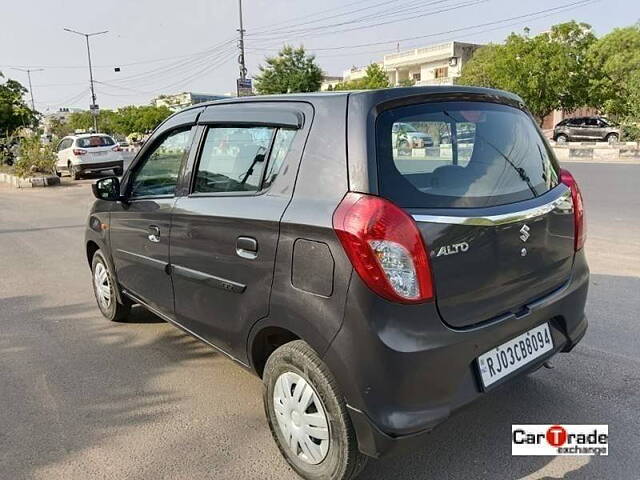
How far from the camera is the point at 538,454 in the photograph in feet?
8.80

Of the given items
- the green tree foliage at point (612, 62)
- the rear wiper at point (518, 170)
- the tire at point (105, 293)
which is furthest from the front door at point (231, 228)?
the green tree foliage at point (612, 62)

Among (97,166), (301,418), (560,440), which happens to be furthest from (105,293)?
(97,166)

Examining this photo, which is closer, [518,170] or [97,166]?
A: [518,170]

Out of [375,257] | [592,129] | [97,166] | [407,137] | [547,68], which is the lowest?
[97,166]

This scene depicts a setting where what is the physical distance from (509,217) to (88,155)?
1878 cm

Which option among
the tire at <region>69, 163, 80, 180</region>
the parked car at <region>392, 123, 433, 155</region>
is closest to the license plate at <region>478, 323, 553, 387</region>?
the parked car at <region>392, 123, 433, 155</region>

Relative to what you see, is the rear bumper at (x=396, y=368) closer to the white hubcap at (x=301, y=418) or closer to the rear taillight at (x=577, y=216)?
the white hubcap at (x=301, y=418)

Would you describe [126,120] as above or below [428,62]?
below

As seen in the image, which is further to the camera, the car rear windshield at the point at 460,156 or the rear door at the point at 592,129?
the rear door at the point at 592,129

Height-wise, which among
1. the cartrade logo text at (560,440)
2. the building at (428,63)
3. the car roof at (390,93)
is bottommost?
the cartrade logo text at (560,440)

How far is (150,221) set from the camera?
3562 mm

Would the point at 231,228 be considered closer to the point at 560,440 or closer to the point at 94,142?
the point at 560,440

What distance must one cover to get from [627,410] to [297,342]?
197cm

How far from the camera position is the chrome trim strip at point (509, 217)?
219cm
